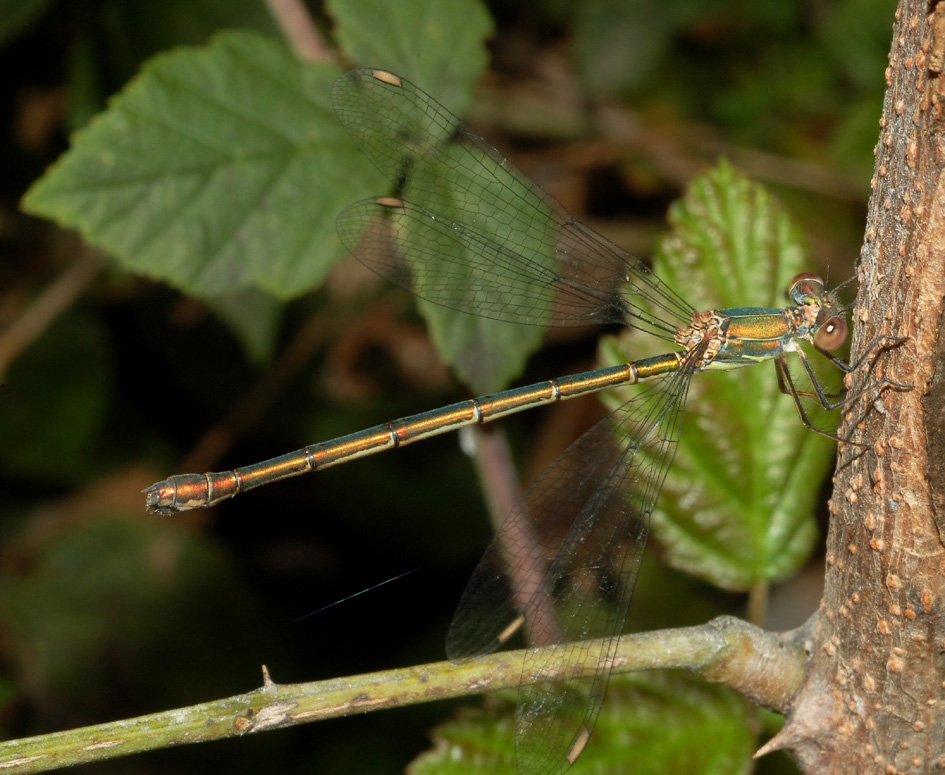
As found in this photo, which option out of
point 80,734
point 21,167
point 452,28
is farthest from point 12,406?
point 80,734

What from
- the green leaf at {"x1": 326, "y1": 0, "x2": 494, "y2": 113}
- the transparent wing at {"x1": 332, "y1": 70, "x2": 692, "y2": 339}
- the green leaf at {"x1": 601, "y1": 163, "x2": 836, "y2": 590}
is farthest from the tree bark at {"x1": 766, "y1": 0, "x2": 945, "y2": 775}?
the green leaf at {"x1": 326, "y1": 0, "x2": 494, "y2": 113}

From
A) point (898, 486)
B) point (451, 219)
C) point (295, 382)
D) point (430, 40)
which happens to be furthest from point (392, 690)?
point (295, 382)

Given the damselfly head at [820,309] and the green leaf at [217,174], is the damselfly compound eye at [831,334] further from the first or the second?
the green leaf at [217,174]

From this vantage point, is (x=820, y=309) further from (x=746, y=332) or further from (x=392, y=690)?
(x=392, y=690)

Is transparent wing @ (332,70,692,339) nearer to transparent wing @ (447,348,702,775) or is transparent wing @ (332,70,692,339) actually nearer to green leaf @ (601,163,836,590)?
green leaf @ (601,163,836,590)

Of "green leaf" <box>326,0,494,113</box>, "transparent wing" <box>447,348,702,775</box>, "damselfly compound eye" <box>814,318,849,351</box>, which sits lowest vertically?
"transparent wing" <box>447,348,702,775</box>

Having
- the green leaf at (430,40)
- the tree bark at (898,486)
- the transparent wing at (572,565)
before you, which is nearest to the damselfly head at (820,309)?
the transparent wing at (572,565)

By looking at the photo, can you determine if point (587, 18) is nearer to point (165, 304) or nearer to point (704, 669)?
point (165, 304)
